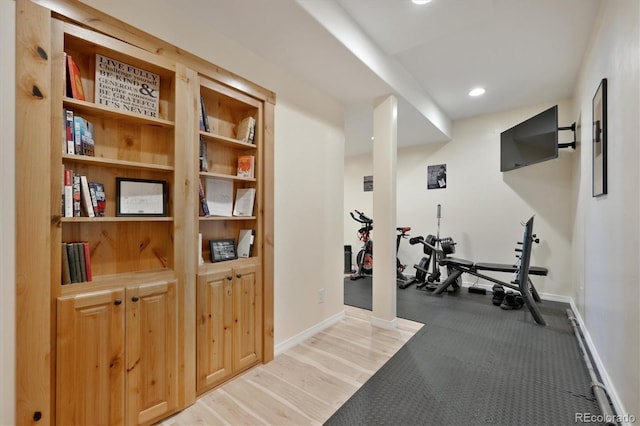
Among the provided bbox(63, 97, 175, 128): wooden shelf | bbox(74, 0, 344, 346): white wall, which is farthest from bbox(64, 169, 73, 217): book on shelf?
bbox(74, 0, 344, 346): white wall

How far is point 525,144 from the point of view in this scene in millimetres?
3521

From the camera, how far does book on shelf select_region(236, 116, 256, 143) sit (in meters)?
2.10

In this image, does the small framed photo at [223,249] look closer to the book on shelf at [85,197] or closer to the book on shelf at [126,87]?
the book on shelf at [85,197]

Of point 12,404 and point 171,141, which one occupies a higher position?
point 171,141

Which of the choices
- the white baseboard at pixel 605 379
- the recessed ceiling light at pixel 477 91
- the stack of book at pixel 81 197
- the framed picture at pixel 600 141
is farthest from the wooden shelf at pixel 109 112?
the recessed ceiling light at pixel 477 91

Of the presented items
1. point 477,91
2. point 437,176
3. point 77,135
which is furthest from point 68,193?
point 437,176

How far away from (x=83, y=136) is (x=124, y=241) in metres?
0.61

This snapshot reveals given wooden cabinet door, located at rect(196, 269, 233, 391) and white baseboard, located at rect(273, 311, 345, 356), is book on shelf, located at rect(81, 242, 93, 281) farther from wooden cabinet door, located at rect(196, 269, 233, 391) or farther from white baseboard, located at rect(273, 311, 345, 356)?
white baseboard, located at rect(273, 311, 345, 356)

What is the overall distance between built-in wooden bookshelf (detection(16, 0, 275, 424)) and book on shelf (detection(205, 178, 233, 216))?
92 millimetres

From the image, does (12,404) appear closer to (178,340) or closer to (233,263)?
(178,340)

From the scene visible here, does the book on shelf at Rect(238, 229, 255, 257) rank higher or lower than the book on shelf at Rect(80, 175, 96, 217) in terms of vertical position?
lower

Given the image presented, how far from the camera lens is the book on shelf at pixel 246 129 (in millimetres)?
2103

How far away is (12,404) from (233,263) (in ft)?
3.87

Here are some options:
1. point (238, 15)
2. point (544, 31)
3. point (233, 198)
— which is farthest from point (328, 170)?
point (544, 31)
